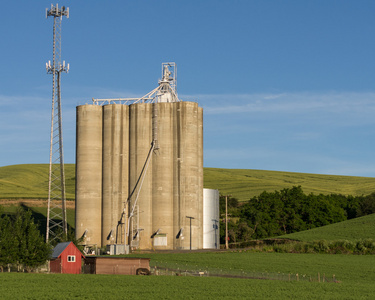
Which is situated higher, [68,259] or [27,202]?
[27,202]

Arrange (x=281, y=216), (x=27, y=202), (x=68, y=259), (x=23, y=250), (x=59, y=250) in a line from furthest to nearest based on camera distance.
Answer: (x=27, y=202) → (x=281, y=216) → (x=59, y=250) → (x=23, y=250) → (x=68, y=259)

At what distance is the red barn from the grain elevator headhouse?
3142 centimetres

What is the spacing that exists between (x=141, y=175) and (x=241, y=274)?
4441cm

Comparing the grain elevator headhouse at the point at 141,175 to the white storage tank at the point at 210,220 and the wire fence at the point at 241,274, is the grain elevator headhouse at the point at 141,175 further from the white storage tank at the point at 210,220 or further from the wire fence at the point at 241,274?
the wire fence at the point at 241,274

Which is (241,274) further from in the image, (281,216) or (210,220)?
(281,216)

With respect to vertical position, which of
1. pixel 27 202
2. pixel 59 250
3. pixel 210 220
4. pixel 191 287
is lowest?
pixel 191 287

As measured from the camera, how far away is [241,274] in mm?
66500

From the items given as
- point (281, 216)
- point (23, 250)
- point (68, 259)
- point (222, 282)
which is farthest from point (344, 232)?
point (222, 282)

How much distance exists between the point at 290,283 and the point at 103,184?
59184 millimetres

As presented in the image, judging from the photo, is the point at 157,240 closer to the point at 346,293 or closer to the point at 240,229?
the point at 240,229

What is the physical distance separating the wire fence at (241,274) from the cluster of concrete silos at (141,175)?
33144 millimetres

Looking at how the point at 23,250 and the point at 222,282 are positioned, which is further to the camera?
the point at 23,250

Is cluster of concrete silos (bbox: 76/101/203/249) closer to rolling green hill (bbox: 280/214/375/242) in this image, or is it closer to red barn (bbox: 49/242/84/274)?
rolling green hill (bbox: 280/214/375/242)

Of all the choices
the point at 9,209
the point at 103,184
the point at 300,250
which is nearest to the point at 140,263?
the point at 300,250
